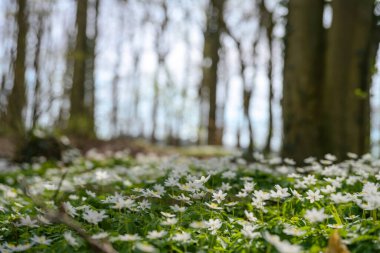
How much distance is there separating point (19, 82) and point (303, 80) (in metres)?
8.79

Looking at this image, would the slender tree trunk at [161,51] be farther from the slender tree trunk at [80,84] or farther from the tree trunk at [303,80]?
the tree trunk at [303,80]

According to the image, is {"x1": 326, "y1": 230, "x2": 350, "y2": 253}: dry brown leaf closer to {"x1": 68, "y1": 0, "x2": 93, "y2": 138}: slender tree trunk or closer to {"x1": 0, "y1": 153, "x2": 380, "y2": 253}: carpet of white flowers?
{"x1": 0, "y1": 153, "x2": 380, "y2": 253}: carpet of white flowers

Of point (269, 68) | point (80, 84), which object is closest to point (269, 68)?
point (269, 68)

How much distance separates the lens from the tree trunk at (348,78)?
621cm

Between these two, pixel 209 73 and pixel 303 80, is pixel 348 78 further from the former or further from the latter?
pixel 209 73

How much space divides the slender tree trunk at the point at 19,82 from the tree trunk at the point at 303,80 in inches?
231

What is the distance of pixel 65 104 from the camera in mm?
22297

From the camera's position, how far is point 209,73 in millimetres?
20078

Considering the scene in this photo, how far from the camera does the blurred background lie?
20.8 ft

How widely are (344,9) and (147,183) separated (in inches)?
167

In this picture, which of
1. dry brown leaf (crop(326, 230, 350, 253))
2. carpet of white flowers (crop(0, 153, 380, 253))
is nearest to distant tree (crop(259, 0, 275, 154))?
carpet of white flowers (crop(0, 153, 380, 253))

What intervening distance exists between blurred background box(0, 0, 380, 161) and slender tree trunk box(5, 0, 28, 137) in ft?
0.13

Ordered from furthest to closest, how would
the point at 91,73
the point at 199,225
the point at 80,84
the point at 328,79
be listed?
the point at 91,73 → the point at 80,84 → the point at 328,79 → the point at 199,225

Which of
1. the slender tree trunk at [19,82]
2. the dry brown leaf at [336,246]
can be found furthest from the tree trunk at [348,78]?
the slender tree trunk at [19,82]
